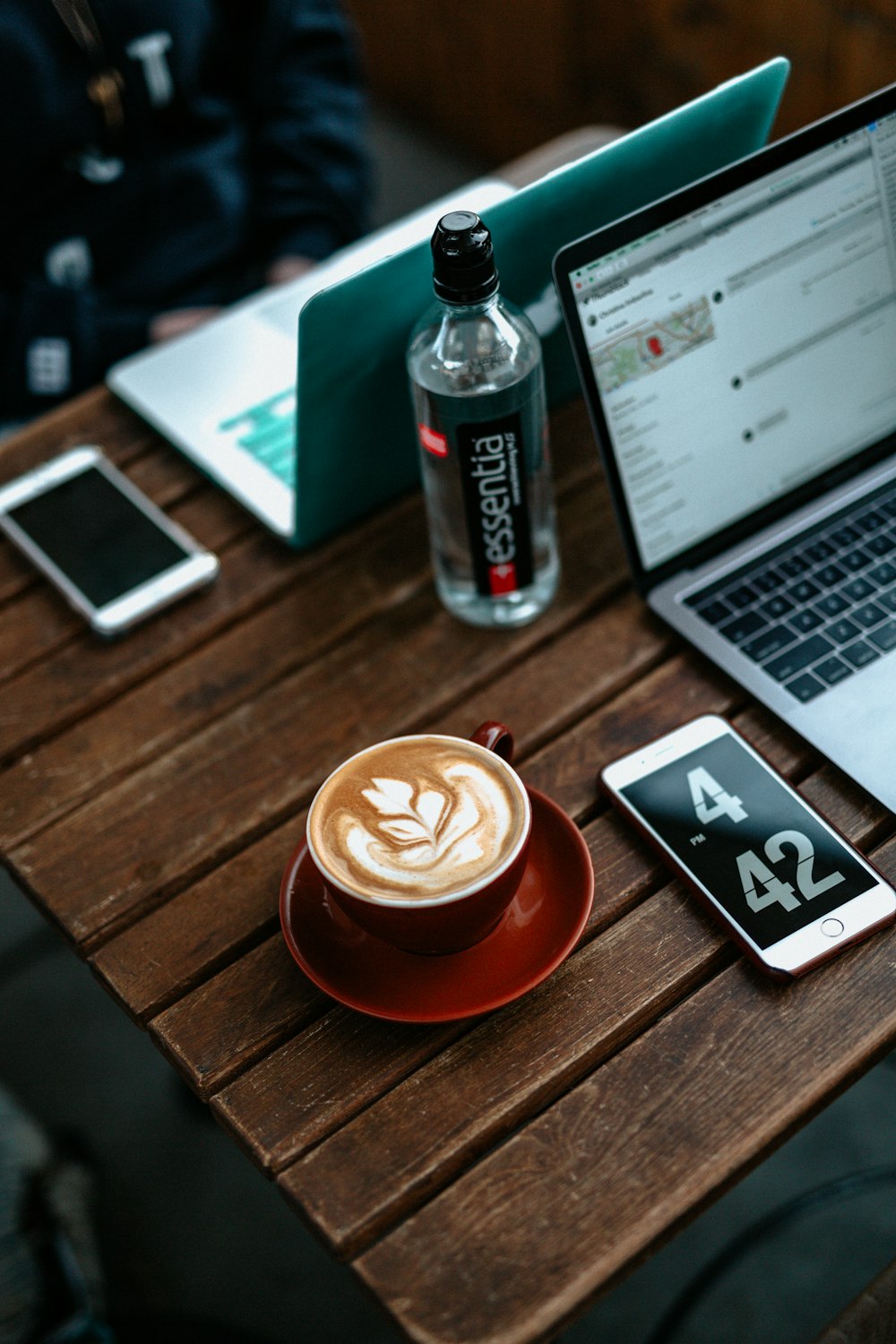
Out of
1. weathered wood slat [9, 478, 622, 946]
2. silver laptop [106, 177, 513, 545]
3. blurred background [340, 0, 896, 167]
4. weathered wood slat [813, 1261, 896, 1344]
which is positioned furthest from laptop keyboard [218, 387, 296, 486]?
blurred background [340, 0, 896, 167]

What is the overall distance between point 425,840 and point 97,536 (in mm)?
509

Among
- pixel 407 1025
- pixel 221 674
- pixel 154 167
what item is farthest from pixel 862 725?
pixel 154 167

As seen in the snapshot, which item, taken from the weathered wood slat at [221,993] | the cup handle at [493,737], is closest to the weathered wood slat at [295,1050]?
the weathered wood slat at [221,993]

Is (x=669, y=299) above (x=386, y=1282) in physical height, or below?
above

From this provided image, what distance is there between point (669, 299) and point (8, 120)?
0.95 meters

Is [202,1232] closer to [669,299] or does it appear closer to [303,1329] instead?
[303,1329]

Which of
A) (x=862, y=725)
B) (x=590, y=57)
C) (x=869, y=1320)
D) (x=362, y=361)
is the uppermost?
(x=362, y=361)

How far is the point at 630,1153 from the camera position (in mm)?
654

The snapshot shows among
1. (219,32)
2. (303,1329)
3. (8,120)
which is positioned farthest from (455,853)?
(219,32)

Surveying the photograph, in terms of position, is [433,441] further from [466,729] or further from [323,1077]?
[323,1077]

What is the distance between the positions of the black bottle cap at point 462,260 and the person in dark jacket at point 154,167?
80 cm

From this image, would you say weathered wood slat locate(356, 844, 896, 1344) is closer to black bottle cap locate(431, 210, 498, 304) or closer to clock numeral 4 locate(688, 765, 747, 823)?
clock numeral 4 locate(688, 765, 747, 823)

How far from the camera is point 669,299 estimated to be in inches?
33.9

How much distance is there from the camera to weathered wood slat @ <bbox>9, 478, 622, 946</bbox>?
32.9 inches
